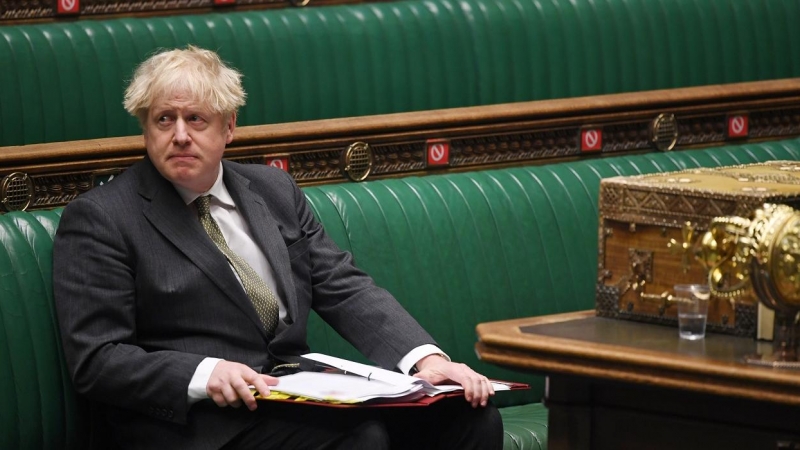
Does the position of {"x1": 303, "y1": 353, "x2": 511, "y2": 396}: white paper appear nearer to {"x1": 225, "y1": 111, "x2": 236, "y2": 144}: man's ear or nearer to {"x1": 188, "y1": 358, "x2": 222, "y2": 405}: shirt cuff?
{"x1": 188, "y1": 358, "x2": 222, "y2": 405}: shirt cuff

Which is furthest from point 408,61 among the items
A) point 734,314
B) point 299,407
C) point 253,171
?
point 734,314

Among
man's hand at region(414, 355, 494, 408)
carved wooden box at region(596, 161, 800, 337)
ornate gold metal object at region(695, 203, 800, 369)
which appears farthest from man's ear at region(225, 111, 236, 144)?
ornate gold metal object at region(695, 203, 800, 369)

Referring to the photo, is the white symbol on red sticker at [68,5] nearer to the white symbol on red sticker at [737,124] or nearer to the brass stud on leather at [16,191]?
the brass stud on leather at [16,191]

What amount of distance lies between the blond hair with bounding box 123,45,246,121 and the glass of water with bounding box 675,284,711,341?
97 centimetres

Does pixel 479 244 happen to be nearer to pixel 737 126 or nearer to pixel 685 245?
pixel 737 126

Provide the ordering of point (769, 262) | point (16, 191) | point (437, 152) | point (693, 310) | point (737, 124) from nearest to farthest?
point (769, 262) < point (693, 310) < point (16, 191) < point (437, 152) < point (737, 124)

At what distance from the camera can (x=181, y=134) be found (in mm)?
2736

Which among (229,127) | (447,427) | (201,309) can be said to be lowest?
(447,427)

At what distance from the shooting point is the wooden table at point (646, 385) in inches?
80.4

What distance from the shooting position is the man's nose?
8.97 ft

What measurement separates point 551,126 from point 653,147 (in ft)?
1.16

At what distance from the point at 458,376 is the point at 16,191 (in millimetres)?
966

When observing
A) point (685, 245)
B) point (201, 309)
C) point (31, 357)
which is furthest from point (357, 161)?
point (685, 245)

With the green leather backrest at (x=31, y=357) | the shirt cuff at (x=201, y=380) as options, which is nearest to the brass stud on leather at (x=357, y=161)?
the green leather backrest at (x=31, y=357)
